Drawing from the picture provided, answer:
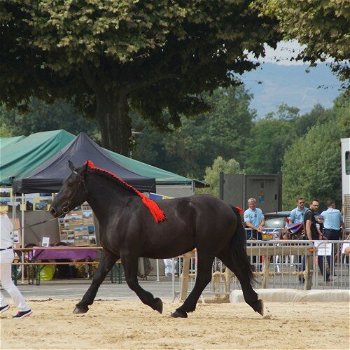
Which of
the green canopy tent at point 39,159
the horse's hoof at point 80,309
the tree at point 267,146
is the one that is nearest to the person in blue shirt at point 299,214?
the green canopy tent at point 39,159

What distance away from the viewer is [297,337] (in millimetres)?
17094

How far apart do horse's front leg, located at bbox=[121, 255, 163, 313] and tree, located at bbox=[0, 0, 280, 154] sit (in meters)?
18.9

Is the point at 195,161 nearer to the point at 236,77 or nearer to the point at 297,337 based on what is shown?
the point at 236,77

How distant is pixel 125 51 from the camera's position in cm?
3919

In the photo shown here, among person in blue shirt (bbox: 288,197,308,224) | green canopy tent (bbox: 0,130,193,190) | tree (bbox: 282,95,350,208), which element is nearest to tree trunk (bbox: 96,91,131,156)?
green canopy tent (bbox: 0,130,193,190)

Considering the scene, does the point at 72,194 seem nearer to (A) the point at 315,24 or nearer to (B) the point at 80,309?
(B) the point at 80,309

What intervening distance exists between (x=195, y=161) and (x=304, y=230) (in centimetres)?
11057

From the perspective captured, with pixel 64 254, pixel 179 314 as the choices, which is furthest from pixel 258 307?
pixel 64 254

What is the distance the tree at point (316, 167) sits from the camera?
385 feet

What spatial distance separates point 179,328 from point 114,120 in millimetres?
25398

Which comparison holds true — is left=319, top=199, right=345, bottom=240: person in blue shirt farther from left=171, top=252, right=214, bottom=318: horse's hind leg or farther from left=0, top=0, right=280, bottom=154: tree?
left=171, top=252, right=214, bottom=318: horse's hind leg

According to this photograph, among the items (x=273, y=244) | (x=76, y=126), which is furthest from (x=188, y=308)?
(x=76, y=126)

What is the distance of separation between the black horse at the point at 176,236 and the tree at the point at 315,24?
55.6 feet

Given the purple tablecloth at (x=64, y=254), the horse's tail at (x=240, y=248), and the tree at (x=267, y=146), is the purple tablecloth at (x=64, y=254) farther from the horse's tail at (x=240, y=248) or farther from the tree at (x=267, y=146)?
the tree at (x=267, y=146)
